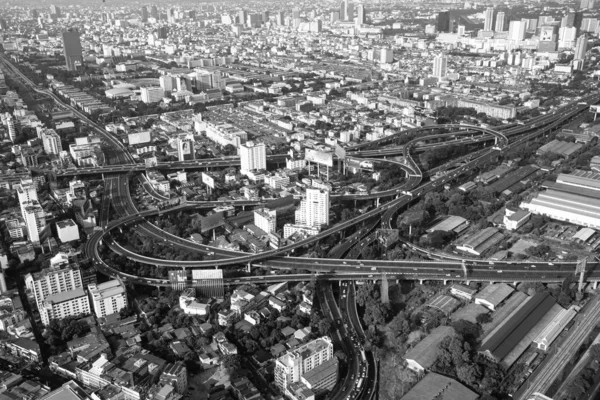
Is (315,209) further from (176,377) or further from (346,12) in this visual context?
(346,12)

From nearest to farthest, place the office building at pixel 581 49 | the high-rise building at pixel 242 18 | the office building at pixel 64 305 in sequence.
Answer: the office building at pixel 64 305 < the office building at pixel 581 49 < the high-rise building at pixel 242 18

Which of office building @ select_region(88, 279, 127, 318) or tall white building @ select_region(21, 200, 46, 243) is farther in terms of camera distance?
tall white building @ select_region(21, 200, 46, 243)

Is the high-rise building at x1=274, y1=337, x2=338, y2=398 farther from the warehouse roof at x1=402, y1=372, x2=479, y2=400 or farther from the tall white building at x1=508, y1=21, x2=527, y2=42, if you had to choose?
the tall white building at x1=508, y1=21, x2=527, y2=42

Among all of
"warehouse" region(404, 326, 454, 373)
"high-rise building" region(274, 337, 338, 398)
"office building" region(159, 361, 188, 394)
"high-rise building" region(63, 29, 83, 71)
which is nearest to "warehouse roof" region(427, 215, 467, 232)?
"warehouse" region(404, 326, 454, 373)

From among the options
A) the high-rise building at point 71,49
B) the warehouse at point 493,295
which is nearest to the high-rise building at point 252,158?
the warehouse at point 493,295

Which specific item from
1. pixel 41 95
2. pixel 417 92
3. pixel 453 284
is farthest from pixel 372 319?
pixel 41 95

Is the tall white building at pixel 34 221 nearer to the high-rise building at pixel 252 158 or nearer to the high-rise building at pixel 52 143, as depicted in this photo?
the high-rise building at pixel 252 158
